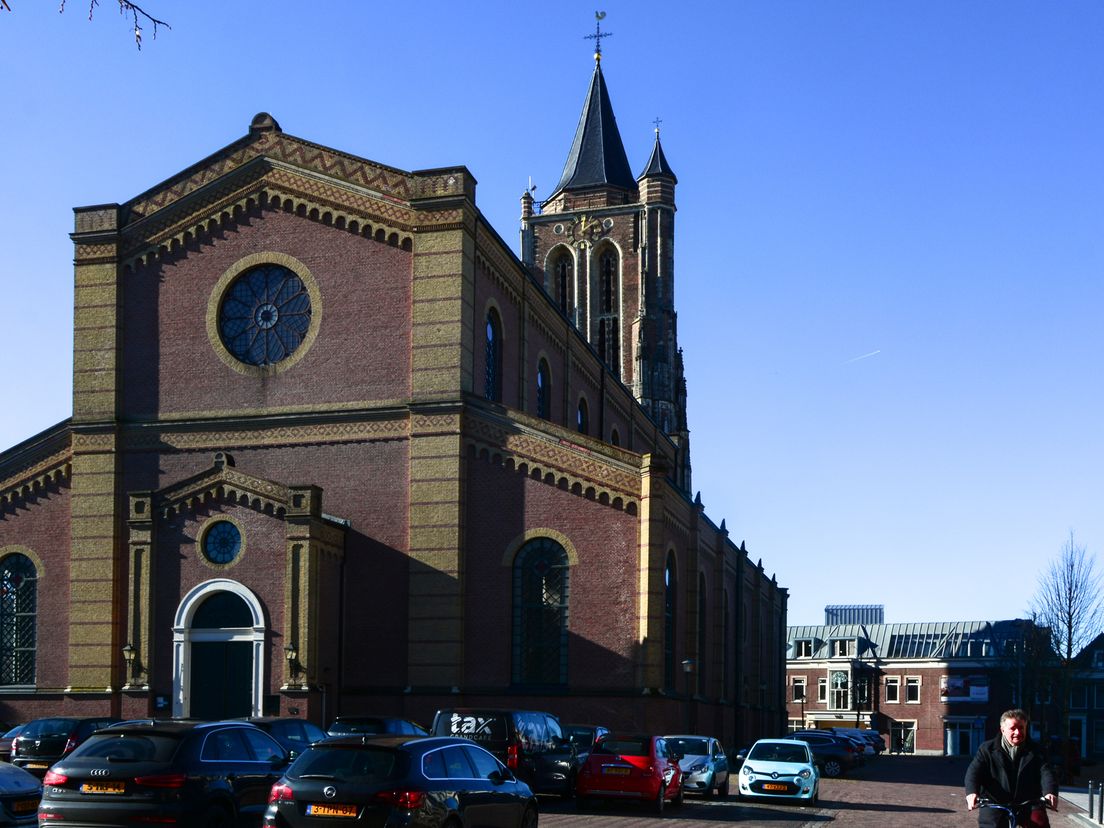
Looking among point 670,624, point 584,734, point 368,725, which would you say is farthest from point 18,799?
point 670,624

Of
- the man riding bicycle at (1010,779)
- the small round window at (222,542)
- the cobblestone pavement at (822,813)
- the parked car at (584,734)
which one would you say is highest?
the small round window at (222,542)

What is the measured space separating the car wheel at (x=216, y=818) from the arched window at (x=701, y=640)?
1196 inches

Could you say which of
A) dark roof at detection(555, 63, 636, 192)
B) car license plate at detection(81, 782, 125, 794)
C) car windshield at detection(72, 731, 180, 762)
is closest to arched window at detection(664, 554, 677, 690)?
car windshield at detection(72, 731, 180, 762)

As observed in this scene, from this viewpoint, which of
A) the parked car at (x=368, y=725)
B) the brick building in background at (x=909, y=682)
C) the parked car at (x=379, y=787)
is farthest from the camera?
the brick building in background at (x=909, y=682)

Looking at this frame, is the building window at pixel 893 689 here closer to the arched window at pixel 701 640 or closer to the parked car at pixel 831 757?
the parked car at pixel 831 757

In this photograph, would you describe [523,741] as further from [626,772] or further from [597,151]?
[597,151]

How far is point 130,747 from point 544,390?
32.7 metres

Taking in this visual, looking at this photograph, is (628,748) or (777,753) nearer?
(628,748)

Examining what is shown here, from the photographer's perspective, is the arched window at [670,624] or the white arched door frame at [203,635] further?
the arched window at [670,624]

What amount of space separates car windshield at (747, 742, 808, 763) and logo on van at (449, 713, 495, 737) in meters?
7.27

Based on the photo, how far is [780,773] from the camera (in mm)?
28906

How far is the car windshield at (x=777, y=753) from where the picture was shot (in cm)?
2941

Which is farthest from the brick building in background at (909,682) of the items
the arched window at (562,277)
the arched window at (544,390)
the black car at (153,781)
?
the black car at (153,781)

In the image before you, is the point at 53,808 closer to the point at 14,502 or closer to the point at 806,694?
the point at 14,502
